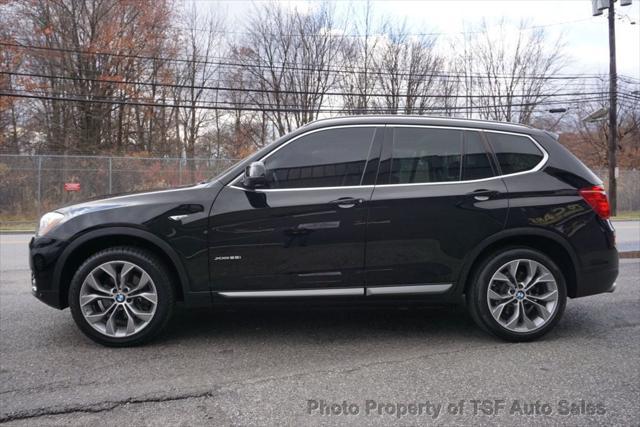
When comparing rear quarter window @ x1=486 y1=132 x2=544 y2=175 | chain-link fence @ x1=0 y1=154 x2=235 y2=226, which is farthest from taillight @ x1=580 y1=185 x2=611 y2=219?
chain-link fence @ x1=0 y1=154 x2=235 y2=226

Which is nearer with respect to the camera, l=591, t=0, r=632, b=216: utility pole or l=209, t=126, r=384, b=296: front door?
l=209, t=126, r=384, b=296: front door

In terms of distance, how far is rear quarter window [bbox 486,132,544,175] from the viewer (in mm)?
3938

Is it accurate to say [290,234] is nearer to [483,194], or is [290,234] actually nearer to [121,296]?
[121,296]

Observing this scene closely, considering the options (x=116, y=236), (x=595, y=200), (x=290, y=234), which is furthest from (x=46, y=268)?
(x=595, y=200)

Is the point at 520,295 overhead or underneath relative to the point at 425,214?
underneath

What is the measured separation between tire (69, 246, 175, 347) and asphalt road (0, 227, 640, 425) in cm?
16

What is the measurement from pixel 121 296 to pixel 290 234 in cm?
145

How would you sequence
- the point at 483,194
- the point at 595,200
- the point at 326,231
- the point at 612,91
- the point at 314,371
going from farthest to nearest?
1. the point at 612,91
2. the point at 595,200
3. the point at 483,194
4. the point at 326,231
5. the point at 314,371

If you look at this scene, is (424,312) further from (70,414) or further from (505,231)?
(70,414)

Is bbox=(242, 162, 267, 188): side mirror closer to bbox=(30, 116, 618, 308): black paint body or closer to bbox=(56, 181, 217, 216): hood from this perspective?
bbox=(30, 116, 618, 308): black paint body

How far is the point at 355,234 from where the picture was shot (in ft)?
12.1

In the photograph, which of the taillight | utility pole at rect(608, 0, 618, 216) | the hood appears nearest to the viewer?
the hood

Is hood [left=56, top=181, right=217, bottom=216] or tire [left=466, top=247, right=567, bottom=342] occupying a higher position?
hood [left=56, top=181, right=217, bottom=216]

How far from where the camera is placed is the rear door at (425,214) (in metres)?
A: 3.73
